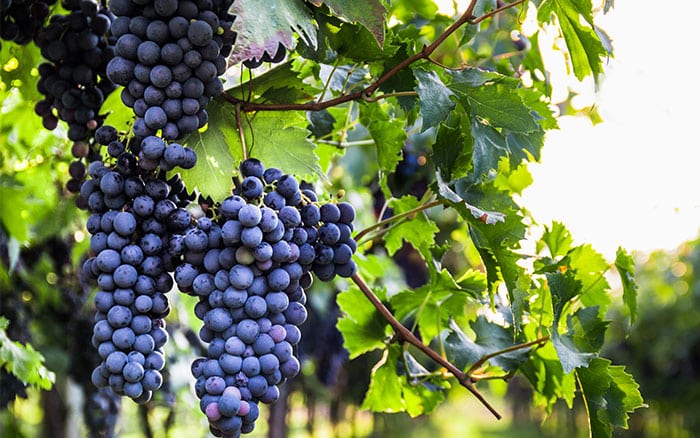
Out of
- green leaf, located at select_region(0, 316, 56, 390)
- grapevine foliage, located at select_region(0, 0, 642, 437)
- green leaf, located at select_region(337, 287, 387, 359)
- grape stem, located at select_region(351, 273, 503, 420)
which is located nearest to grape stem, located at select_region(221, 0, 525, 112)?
grapevine foliage, located at select_region(0, 0, 642, 437)

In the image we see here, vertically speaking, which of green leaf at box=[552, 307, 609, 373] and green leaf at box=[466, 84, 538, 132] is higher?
green leaf at box=[466, 84, 538, 132]

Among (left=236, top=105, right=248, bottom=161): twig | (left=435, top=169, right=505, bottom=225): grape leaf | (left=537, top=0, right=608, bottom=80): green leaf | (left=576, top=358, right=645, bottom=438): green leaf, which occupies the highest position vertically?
(left=537, top=0, right=608, bottom=80): green leaf

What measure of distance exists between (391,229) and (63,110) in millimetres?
719

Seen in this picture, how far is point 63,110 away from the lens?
1361mm

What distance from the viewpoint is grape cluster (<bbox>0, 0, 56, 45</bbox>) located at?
1.37 meters

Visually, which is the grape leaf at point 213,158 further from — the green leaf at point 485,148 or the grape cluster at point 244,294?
the green leaf at point 485,148

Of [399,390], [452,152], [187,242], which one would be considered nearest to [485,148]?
[452,152]

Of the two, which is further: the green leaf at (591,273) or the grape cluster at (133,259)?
the green leaf at (591,273)

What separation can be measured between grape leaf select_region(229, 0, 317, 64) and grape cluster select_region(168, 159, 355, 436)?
189mm

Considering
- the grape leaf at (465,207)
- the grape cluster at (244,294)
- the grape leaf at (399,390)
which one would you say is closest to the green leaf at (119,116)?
the grape cluster at (244,294)

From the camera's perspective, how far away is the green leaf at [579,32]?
1.22 m

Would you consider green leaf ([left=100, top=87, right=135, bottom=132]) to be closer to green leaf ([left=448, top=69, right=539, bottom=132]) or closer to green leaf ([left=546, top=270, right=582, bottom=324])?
green leaf ([left=448, top=69, right=539, bottom=132])

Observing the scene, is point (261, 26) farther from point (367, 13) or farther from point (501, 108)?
point (501, 108)

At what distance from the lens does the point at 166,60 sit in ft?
3.34
